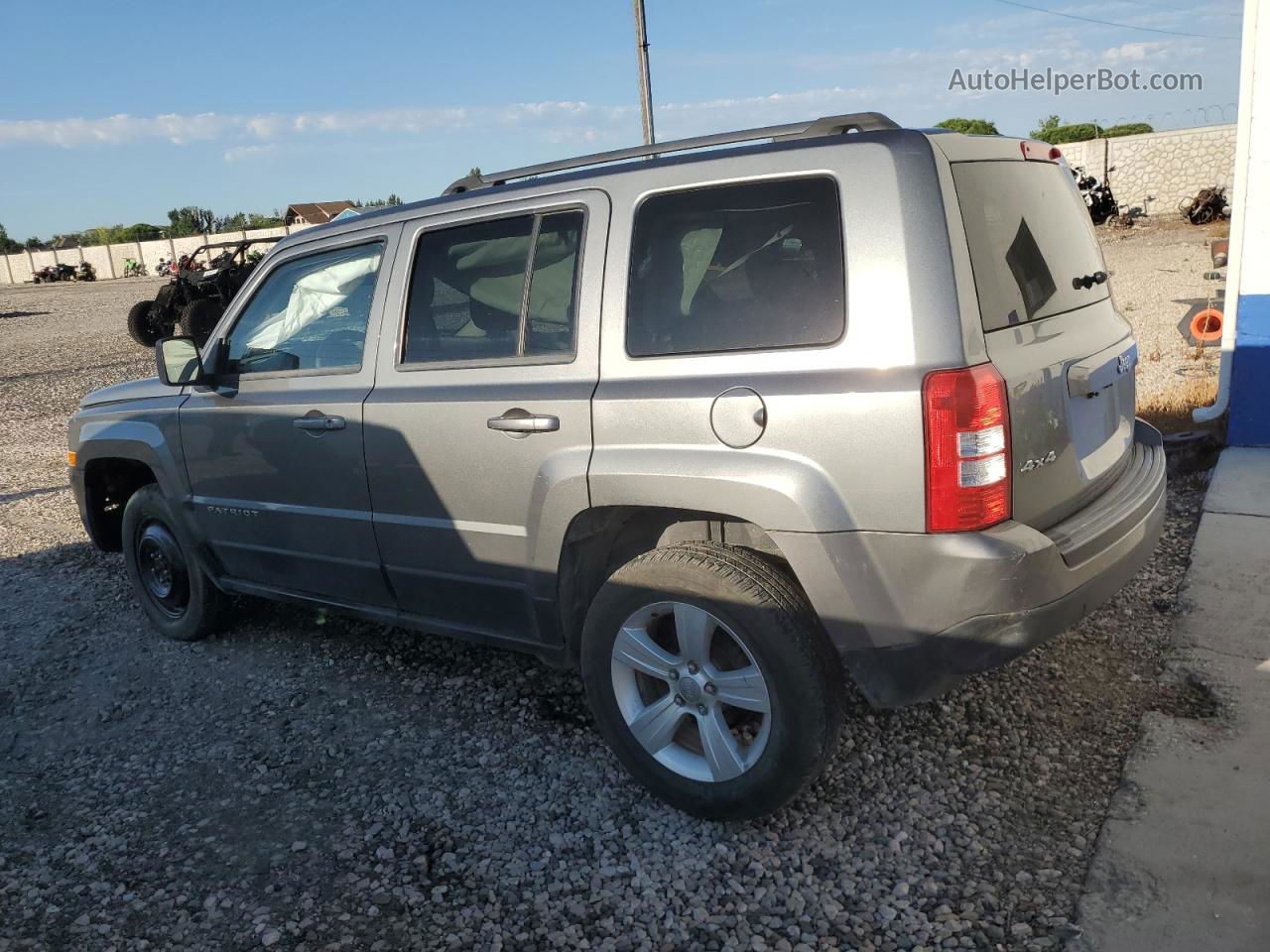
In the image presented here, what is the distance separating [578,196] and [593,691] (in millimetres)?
1581

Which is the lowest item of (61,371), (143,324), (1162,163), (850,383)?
(61,371)

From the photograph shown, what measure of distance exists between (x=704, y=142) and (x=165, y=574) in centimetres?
348

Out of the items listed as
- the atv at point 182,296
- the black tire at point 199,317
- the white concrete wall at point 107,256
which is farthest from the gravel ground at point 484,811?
the white concrete wall at point 107,256

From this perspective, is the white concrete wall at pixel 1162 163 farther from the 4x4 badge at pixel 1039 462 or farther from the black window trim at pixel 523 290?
the 4x4 badge at pixel 1039 462

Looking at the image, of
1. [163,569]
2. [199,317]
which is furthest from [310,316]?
[199,317]

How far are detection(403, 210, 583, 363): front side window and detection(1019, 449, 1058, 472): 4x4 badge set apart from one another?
140 cm

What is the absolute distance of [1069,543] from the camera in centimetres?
280

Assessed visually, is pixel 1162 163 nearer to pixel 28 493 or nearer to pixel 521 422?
pixel 28 493

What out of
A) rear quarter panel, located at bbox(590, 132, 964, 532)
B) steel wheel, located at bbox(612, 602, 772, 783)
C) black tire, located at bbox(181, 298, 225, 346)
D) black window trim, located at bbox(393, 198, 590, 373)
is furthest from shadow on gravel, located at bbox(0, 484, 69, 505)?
rear quarter panel, located at bbox(590, 132, 964, 532)

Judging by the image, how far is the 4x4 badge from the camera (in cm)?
272

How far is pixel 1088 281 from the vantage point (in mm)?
3371

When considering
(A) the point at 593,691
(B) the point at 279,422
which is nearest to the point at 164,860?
(A) the point at 593,691

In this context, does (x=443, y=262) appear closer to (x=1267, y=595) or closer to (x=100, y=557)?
(x=1267, y=595)

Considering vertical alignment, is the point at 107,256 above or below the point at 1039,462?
above
